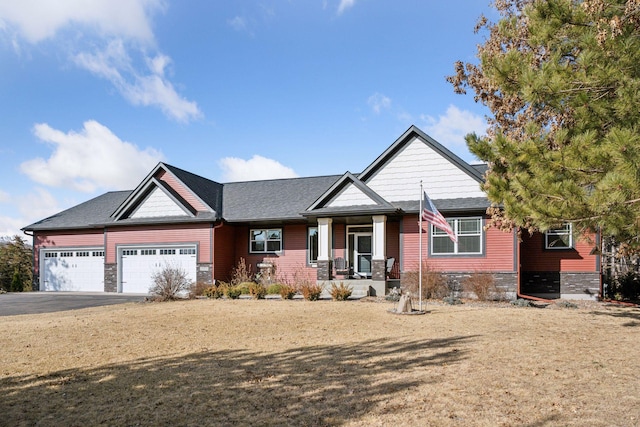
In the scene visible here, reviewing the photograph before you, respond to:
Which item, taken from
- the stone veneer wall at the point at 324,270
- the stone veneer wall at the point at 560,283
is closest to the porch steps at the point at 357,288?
the stone veneer wall at the point at 324,270

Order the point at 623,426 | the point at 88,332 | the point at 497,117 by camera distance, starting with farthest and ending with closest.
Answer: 1. the point at 497,117
2. the point at 88,332
3. the point at 623,426

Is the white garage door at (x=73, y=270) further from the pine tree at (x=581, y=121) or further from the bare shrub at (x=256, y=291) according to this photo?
the pine tree at (x=581, y=121)

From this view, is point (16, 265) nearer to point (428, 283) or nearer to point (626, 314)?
point (428, 283)

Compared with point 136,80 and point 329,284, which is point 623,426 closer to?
point 329,284

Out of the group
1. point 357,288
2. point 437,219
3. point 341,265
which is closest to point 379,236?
point 357,288

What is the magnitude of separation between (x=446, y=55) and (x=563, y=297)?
421 inches

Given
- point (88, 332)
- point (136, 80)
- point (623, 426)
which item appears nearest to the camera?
point (623, 426)

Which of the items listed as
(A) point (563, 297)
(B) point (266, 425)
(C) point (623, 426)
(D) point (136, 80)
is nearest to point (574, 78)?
(C) point (623, 426)

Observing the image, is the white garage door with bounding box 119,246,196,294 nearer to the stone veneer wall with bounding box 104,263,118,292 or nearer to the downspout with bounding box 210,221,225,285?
the stone veneer wall with bounding box 104,263,118,292

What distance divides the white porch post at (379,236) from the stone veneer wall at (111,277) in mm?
13526

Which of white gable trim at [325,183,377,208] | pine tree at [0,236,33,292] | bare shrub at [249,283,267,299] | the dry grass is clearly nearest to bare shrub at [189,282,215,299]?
bare shrub at [249,283,267,299]

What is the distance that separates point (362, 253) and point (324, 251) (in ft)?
8.04

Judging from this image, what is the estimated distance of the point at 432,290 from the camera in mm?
18438

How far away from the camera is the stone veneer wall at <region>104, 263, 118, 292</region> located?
24812 millimetres
